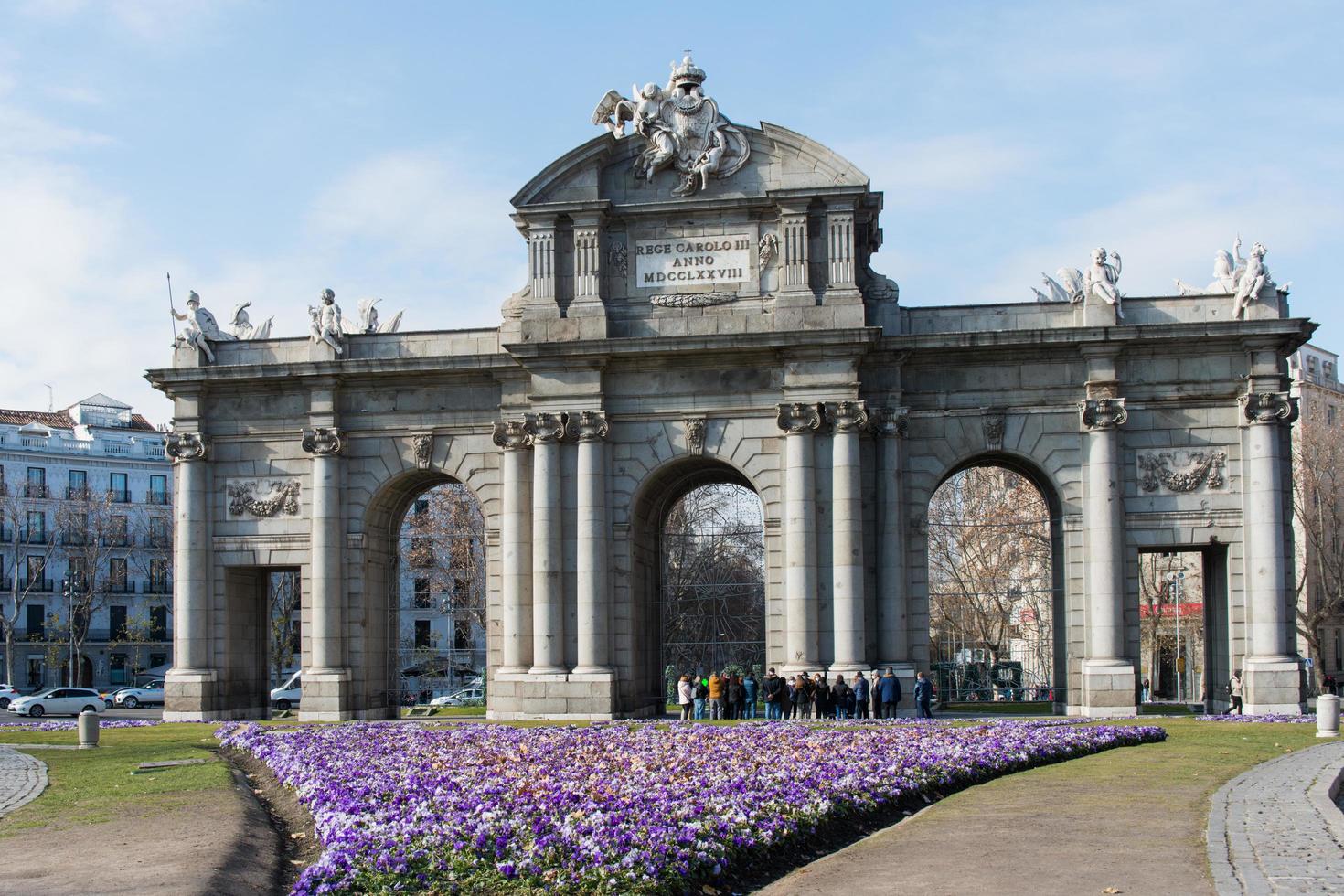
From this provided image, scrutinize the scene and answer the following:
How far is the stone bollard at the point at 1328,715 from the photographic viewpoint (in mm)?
34094

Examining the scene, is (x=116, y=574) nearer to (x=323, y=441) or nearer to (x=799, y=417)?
(x=323, y=441)

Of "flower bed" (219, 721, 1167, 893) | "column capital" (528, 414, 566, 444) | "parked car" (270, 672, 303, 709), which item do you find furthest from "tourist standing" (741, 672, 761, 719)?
"parked car" (270, 672, 303, 709)

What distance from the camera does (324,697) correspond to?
4591 cm

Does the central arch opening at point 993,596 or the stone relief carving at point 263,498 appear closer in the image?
the central arch opening at point 993,596

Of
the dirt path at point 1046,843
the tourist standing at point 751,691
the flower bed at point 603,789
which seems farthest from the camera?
the tourist standing at point 751,691

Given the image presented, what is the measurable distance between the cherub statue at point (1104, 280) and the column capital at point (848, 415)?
7.08 m

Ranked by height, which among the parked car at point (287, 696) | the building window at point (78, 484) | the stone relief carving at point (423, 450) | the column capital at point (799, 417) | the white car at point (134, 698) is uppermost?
the building window at point (78, 484)

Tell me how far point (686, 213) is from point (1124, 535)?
14.7 meters

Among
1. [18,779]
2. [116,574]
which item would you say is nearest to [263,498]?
[18,779]

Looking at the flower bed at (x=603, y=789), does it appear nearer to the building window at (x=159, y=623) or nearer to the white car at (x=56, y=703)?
the white car at (x=56, y=703)

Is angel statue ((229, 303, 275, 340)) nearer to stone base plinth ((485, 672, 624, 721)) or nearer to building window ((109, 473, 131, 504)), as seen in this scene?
stone base plinth ((485, 672, 624, 721))

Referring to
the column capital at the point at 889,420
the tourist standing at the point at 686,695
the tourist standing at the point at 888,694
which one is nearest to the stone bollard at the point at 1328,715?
the tourist standing at the point at 888,694

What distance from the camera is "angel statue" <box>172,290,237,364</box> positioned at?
47656 millimetres

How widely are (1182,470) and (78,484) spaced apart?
7036 cm
